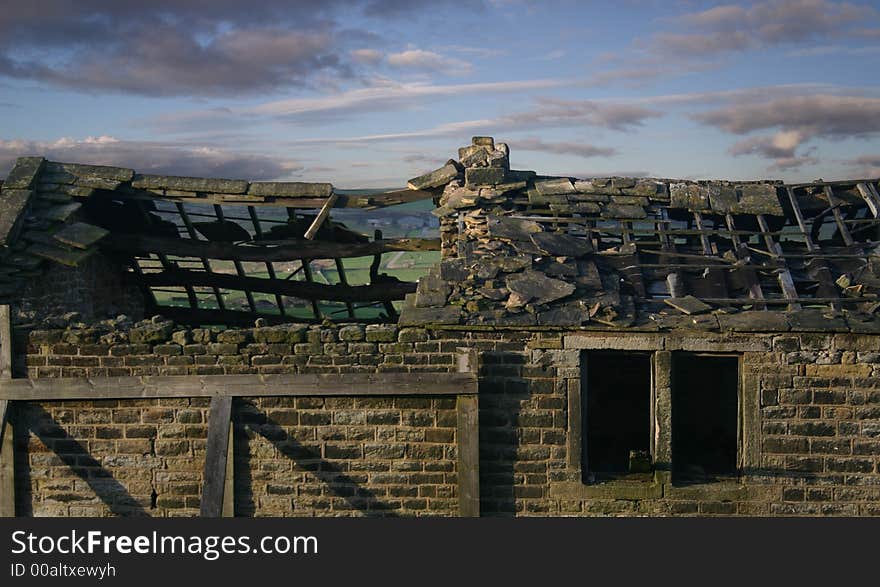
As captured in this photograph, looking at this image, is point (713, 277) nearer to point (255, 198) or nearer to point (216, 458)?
point (216, 458)

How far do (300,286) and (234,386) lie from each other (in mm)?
5098

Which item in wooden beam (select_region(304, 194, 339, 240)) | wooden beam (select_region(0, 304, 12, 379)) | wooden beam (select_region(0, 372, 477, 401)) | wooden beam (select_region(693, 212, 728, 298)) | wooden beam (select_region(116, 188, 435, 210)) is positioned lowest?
wooden beam (select_region(0, 372, 477, 401))

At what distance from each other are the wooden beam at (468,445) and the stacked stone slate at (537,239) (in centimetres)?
49

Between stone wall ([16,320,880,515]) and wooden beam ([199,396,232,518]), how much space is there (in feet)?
0.92

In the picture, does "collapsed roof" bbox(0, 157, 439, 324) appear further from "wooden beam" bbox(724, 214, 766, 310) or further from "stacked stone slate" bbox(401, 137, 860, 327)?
"wooden beam" bbox(724, 214, 766, 310)

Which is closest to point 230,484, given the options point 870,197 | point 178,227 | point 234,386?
point 234,386

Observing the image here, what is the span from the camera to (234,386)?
29.3 ft

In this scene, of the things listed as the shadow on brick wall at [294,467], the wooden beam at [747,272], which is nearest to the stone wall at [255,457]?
the shadow on brick wall at [294,467]

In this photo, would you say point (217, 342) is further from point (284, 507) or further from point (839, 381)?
point (839, 381)

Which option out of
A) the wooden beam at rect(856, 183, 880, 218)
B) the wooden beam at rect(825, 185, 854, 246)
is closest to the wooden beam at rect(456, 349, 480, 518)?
the wooden beam at rect(825, 185, 854, 246)

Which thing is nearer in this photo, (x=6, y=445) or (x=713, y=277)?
(x=6, y=445)

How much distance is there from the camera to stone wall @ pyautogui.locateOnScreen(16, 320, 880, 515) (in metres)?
8.90

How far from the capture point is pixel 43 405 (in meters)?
9.13

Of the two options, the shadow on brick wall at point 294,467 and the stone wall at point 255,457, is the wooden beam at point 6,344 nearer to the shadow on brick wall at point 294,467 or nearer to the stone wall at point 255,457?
the stone wall at point 255,457
